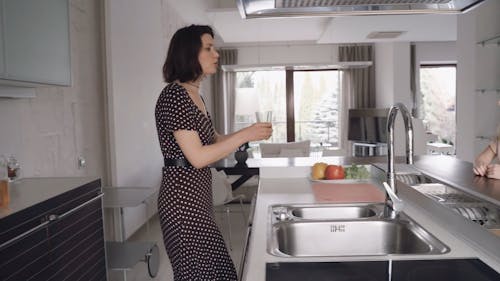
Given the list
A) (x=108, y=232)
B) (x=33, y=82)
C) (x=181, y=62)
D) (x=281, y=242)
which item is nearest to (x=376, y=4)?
(x=181, y=62)

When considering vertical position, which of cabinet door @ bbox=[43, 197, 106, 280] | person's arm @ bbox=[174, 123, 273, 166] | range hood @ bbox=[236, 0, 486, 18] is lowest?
cabinet door @ bbox=[43, 197, 106, 280]

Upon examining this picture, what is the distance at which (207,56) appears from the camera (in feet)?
5.81

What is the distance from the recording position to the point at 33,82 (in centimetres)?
199

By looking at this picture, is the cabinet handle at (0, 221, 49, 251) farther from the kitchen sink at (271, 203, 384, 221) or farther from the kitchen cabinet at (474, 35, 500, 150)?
the kitchen cabinet at (474, 35, 500, 150)

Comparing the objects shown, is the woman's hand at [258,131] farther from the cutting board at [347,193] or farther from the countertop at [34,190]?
the countertop at [34,190]

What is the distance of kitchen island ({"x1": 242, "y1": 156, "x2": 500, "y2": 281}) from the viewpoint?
1.05 meters

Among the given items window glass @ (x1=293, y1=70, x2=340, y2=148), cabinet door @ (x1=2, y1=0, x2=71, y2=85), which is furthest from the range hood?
window glass @ (x1=293, y1=70, x2=340, y2=148)

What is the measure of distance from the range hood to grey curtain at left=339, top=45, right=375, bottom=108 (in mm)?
6885

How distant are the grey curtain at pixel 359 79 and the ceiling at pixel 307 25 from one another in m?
0.94

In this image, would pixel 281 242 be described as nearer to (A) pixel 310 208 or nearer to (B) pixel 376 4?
(A) pixel 310 208

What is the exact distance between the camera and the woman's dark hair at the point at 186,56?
1737 mm

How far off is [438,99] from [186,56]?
7874 millimetres

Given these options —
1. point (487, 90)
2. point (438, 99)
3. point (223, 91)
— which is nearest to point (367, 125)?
point (438, 99)

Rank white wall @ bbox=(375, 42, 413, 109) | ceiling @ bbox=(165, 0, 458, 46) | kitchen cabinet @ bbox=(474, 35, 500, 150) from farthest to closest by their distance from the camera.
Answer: white wall @ bbox=(375, 42, 413, 109), ceiling @ bbox=(165, 0, 458, 46), kitchen cabinet @ bbox=(474, 35, 500, 150)
